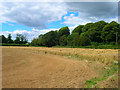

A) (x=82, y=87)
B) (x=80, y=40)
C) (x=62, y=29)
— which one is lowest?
(x=82, y=87)

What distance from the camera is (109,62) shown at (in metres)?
8.41

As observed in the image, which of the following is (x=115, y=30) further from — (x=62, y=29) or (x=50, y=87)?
(x=50, y=87)

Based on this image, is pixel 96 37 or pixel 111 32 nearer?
pixel 111 32

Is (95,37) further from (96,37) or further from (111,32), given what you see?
(111,32)

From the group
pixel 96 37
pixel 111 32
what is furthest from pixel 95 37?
pixel 111 32

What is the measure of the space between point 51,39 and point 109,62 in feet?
86.6

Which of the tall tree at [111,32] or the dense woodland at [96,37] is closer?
the dense woodland at [96,37]

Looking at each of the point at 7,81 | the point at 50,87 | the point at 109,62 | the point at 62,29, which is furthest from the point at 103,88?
the point at 62,29

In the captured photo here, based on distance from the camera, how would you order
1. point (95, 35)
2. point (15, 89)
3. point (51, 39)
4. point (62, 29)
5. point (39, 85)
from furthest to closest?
point (62, 29)
point (51, 39)
point (95, 35)
point (39, 85)
point (15, 89)

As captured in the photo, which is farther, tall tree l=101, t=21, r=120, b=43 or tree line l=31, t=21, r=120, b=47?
tall tree l=101, t=21, r=120, b=43

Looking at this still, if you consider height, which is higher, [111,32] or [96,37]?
[111,32]

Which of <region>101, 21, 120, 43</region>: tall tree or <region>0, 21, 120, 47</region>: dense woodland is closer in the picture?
<region>0, 21, 120, 47</region>: dense woodland

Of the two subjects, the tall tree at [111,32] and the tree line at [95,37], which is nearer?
the tree line at [95,37]

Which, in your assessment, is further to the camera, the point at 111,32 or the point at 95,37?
the point at 95,37
